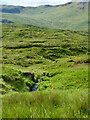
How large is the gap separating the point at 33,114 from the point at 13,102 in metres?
1.06

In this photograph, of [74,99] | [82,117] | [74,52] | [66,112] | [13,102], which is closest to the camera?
[82,117]

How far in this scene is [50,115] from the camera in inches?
120

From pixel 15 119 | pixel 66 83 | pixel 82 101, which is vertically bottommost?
pixel 66 83

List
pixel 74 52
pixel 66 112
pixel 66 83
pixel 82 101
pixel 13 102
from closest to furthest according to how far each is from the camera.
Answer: pixel 66 112, pixel 82 101, pixel 13 102, pixel 66 83, pixel 74 52

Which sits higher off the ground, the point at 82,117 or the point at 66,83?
the point at 82,117

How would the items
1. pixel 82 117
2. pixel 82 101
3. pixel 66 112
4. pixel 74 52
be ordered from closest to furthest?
pixel 82 117 → pixel 66 112 → pixel 82 101 → pixel 74 52

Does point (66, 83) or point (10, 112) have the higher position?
point (10, 112)

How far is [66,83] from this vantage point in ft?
59.9

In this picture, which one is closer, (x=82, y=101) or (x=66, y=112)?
(x=66, y=112)

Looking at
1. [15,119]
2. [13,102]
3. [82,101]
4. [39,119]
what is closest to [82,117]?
[82,101]

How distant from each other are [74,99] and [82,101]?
10.8 inches

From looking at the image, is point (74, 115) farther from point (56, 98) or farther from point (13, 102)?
point (13, 102)

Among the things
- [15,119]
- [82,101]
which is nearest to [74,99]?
[82,101]

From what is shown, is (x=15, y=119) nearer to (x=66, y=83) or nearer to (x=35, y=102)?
(x=35, y=102)
